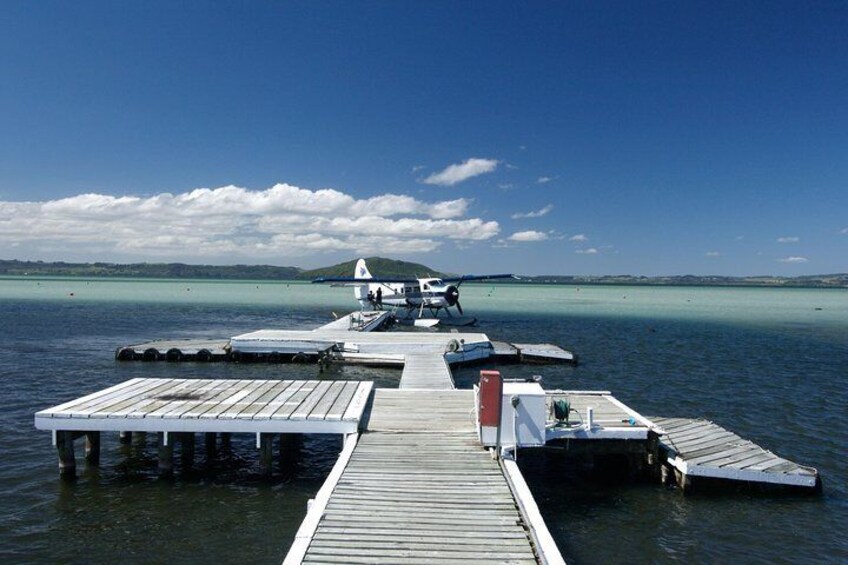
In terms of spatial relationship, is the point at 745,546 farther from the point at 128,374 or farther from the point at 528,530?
the point at 128,374

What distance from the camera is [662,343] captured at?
38.1 m

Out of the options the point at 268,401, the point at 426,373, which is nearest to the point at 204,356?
the point at 426,373

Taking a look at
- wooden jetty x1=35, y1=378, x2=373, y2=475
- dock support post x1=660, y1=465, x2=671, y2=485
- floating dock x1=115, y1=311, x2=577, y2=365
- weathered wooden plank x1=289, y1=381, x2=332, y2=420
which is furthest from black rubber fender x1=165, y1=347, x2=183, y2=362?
dock support post x1=660, y1=465, x2=671, y2=485

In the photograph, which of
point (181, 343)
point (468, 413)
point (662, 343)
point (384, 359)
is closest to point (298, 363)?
point (384, 359)

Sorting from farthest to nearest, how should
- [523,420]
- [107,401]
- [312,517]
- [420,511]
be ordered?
1. [107,401]
2. [523,420]
3. [420,511]
4. [312,517]

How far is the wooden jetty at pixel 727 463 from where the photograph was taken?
458 inches

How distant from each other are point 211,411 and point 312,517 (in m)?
5.28

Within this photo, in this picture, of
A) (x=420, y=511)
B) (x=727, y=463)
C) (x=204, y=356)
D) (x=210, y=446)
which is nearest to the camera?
(x=420, y=511)

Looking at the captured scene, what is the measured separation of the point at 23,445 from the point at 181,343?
15432mm

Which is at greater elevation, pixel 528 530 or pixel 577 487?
pixel 528 530

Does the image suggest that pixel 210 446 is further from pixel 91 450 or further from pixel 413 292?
pixel 413 292

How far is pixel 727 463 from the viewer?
1190 centimetres

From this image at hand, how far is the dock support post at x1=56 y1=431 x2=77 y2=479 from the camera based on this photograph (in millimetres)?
11766

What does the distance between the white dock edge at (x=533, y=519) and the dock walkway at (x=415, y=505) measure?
86mm
